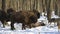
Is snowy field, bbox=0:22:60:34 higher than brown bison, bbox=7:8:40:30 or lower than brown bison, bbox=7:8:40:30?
lower

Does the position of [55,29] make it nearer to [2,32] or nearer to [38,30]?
[38,30]

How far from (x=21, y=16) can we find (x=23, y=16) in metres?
0.03

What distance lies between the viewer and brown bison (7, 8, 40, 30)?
5.66 meters

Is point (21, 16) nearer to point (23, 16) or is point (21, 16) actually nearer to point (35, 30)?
point (23, 16)

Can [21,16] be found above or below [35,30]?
above

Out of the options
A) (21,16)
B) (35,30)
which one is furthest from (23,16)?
(35,30)

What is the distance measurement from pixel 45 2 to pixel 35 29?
392 mm

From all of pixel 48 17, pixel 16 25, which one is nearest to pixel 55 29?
pixel 48 17

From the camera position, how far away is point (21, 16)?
5672 mm

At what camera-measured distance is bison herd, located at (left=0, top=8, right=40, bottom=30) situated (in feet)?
18.6

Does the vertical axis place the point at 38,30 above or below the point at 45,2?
below

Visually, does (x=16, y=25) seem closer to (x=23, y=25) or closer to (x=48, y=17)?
(x=23, y=25)

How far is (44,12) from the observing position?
566 cm

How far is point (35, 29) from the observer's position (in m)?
5.64
